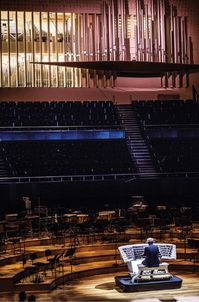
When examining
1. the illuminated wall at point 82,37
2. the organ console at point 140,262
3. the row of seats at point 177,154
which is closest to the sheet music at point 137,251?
the organ console at point 140,262

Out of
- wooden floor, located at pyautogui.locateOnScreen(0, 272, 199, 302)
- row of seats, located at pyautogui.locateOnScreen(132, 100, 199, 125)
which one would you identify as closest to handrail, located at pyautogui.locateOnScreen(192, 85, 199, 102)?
row of seats, located at pyautogui.locateOnScreen(132, 100, 199, 125)

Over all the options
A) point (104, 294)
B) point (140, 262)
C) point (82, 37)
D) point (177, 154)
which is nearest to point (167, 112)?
point (177, 154)

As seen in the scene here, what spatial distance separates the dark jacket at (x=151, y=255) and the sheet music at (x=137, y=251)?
14.5 inches

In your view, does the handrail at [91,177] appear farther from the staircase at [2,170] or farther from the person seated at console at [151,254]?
the person seated at console at [151,254]

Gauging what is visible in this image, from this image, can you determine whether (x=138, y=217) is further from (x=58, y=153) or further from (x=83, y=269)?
(x=58, y=153)

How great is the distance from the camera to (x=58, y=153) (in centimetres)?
1541

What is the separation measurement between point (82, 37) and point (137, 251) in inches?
379

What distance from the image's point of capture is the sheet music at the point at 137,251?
Answer: 9711 millimetres

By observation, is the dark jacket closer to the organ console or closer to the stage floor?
the organ console

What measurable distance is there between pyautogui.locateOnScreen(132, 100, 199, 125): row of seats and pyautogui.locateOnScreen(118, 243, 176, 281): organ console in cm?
752

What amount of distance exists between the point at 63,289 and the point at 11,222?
98.9 inches

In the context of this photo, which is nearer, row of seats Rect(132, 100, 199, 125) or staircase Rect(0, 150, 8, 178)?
staircase Rect(0, 150, 8, 178)

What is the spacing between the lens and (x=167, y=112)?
57.5 ft

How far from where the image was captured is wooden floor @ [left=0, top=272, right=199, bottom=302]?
8.91m
